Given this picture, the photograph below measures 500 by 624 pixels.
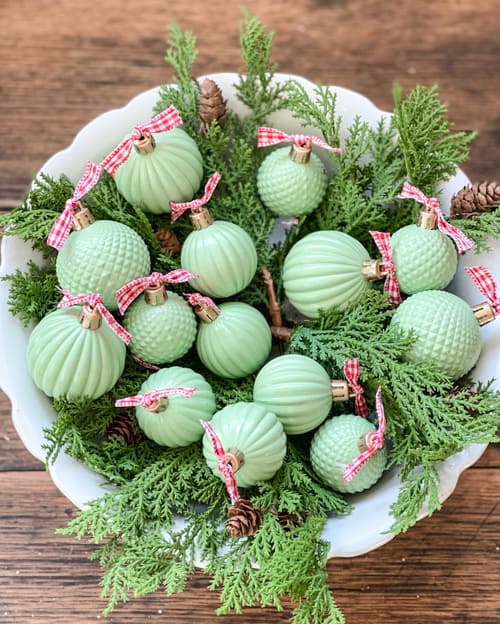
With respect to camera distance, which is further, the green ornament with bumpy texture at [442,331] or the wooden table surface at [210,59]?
the wooden table surface at [210,59]

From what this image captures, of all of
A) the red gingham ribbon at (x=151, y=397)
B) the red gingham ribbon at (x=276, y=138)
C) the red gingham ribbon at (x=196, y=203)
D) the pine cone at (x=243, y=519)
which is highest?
the red gingham ribbon at (x=276, y=138)

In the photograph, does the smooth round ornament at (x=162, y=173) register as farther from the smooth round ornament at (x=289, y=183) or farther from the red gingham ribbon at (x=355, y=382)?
the red gingham ribbon at (x=355, y=382)

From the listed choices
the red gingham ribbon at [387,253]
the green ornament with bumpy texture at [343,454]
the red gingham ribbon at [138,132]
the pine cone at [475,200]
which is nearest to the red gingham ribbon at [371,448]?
the green ornament with bumpy texture at [343,454]

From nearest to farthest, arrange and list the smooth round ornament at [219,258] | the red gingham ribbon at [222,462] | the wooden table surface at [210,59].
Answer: the red gingham ribbon at [222,462]
the smooth round ornament at [219,258]
the wooden table surface at [210,59]

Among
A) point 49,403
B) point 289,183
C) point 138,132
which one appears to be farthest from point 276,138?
point 49,403

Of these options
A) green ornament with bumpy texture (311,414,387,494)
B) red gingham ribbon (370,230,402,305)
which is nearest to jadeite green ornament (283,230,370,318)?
red gingham ribbon (370,230,402,305)

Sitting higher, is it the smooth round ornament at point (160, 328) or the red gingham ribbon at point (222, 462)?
the smooth round ornament at point (160, 328)

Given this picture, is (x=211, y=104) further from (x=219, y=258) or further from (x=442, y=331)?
(x=442, y=331)
